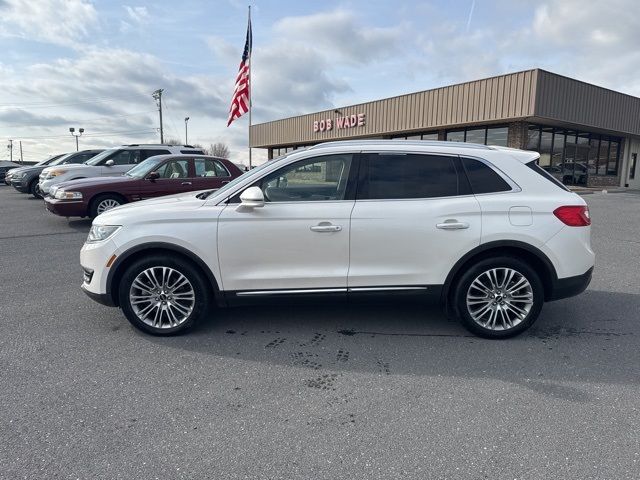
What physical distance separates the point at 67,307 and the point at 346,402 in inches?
136

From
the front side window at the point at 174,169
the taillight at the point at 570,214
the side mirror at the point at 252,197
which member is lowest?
the taillight at the point at 570,214

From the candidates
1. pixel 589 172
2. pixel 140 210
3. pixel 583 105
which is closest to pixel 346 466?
pixel 140 210

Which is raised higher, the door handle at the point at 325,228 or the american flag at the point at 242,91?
the american flag at the point at 242,91

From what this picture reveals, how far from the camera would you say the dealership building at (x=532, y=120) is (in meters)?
18.4

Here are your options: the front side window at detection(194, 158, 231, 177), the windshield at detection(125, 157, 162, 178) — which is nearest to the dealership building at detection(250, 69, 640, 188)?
the front side window at detection(194, 158, 231, 177)

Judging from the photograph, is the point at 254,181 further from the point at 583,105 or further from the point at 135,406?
the point at 583,105

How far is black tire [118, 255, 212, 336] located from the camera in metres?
3.91

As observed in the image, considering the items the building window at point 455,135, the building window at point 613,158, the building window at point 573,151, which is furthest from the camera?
the building window at point 613,158

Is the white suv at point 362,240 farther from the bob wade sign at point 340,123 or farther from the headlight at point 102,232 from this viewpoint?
the bob wade sign at point 340,123

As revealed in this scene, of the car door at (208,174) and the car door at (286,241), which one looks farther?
the car door at (208,174)

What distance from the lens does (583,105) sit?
795 inches

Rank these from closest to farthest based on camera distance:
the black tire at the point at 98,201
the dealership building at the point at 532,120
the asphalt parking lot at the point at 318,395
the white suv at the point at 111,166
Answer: the asphalt parking lot at the point at 318,395 < the black tire at the point at 98,201 < the white suv at the point at 111,166 < the dealership building at the point at 532,120

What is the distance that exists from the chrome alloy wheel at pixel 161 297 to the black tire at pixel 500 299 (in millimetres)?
2473

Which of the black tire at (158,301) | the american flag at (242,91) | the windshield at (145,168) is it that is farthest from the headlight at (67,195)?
the american flag at (242,91)
